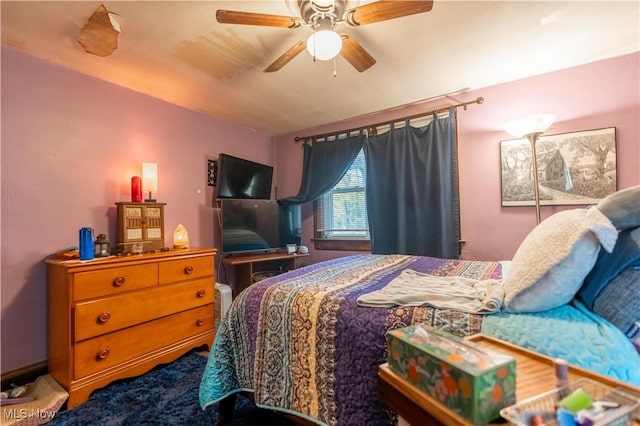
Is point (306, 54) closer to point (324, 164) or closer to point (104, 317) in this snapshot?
point (324, 164)

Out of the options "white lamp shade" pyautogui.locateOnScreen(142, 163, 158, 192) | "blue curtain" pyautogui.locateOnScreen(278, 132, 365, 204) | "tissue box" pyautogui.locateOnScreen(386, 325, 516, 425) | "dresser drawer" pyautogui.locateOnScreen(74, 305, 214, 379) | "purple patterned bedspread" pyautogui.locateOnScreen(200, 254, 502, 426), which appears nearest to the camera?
"tissue box" pyautogui.locateOnScreen(386, 325, 516, 425)

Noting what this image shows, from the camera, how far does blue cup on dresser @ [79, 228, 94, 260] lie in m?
1.89

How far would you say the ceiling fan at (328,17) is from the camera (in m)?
1.39

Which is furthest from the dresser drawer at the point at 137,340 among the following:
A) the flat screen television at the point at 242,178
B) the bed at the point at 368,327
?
the flat screen television at the point at 242,178

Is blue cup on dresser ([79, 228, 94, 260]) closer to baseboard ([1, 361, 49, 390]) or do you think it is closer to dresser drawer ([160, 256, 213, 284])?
dresser drawer ([160, 256, 213, 284])

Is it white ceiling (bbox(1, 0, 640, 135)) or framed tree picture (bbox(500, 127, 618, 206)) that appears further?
framed tree picture (bbox(500, 127, 618, 206))

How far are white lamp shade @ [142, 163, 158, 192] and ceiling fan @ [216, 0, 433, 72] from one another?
1.49 metres

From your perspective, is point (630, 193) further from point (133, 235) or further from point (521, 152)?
point (133, 235)

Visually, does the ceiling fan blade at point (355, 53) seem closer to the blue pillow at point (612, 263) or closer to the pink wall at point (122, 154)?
the pink wall at point (122, 154)

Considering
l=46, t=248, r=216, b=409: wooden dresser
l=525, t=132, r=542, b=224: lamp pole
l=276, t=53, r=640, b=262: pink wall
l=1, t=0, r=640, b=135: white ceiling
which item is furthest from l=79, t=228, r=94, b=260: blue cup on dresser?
l=525, t=132, r=542, b=224: lamp pole

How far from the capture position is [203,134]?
3150 millimetres

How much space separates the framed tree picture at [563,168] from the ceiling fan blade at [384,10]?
5.79 feet

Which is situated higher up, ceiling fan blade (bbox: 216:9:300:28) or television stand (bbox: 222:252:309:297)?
ceiling fan blade (bbox: 216:9:300:28)

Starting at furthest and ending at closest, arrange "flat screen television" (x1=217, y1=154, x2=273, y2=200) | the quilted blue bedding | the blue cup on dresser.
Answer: "flat screen television" (x1=217, y1=154, x2=273, y2=200), the blue cup on dresser, the quilted blue bedding
